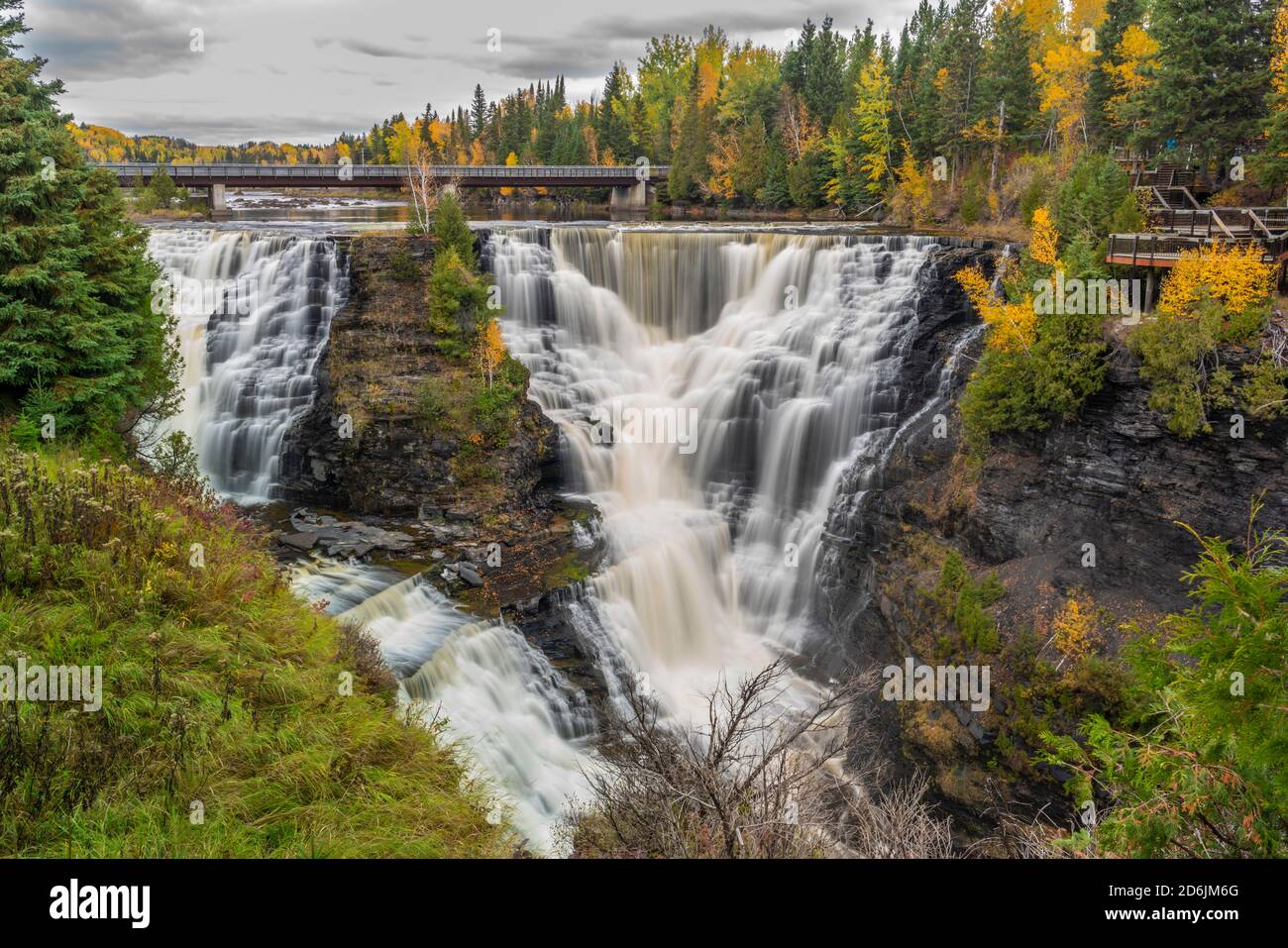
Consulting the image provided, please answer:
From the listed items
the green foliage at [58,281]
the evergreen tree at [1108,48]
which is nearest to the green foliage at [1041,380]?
the green foliage at [58,281]

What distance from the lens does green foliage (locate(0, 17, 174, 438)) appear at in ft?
51.6

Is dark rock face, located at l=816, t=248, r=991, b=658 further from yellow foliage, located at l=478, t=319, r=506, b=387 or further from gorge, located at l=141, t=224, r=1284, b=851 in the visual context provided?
yellow foliage, located at l=478, t=319, r=506, b=387

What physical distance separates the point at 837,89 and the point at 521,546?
186 ft

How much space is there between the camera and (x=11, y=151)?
16078 millimetres

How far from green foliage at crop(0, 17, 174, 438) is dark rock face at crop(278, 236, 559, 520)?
7232 mm

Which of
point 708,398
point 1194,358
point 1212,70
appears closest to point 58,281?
point 708,398

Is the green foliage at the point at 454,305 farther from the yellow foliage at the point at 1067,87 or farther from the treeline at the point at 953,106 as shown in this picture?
the yellow foliage at the point at 1067,87

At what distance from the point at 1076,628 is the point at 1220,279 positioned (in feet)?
28.2

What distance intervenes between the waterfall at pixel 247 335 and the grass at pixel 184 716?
44.6 feet

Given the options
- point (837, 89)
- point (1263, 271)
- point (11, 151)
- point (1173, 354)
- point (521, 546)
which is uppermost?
point (837, 89)

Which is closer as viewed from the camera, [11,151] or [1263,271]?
[11,151]

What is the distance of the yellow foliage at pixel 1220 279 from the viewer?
17.9m

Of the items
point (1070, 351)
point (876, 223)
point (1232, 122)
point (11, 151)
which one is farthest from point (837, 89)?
point (11, 151)

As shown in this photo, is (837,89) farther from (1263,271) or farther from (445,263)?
(1263,271)
